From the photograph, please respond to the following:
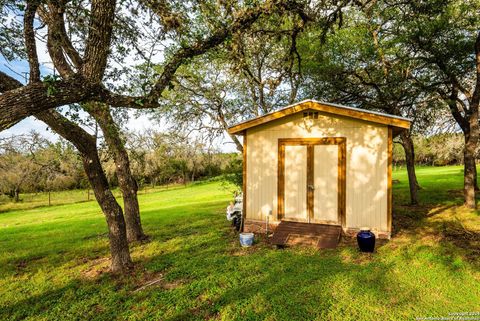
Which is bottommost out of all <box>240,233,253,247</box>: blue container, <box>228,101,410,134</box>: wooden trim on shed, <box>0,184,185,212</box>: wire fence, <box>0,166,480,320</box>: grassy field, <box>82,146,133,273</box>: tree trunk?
<box>0,184,185,212</box>: wire fence

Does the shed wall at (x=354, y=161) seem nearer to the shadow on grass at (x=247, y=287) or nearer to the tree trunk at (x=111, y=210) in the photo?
the shadow on grass at (x=247, y=287)

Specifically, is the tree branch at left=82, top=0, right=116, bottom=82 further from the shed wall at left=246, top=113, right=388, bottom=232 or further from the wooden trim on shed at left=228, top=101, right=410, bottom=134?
the shed wall at left=246, top=113, right=388, bottom=232

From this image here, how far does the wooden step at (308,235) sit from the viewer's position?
685cm

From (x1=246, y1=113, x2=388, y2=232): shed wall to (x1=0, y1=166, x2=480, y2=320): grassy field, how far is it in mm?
951

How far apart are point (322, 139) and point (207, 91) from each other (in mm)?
7004

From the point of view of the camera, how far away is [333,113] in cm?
748

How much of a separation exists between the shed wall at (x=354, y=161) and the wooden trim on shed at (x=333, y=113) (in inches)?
11.1

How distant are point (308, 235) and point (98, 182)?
509 cm

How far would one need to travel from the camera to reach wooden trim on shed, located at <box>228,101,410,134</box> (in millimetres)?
6872

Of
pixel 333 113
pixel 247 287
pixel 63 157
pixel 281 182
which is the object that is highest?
pixel 333 113

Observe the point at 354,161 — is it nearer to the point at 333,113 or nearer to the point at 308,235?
the point at 333,113

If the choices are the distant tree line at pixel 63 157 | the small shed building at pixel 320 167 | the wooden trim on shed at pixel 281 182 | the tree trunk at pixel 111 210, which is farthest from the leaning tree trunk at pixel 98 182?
the wooden trim on shed at pixel 281 182

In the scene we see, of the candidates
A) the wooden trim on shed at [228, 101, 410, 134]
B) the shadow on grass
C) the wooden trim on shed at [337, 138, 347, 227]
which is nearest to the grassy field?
the shadow on grass

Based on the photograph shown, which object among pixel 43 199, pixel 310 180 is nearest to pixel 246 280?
pixel 310 180
